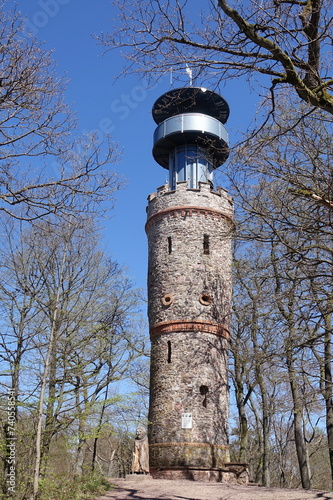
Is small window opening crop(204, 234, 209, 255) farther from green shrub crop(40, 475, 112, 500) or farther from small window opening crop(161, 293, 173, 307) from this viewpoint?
green shrub crop(40, 475, 112, 500)

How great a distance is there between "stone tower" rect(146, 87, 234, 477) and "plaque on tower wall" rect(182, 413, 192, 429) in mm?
33

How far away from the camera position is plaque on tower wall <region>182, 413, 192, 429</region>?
16.8 meters

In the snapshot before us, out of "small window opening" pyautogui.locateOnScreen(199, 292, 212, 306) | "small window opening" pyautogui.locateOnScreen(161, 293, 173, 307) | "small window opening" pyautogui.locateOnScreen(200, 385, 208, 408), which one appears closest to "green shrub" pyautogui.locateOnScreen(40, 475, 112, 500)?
"small window opening" pyautogui.locateOnScreen(200, 385, 208, 408)

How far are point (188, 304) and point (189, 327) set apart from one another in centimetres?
83

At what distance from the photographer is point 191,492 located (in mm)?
13055

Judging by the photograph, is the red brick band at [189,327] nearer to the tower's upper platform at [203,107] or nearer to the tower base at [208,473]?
the tower base at [208,473]

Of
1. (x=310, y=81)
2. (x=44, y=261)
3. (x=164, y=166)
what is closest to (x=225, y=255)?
(x=164, y=166)

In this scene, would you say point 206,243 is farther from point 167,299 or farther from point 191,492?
point 191,492

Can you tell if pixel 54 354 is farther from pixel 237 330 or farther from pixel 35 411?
pixel 237 330

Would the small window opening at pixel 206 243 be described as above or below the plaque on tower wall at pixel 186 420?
above

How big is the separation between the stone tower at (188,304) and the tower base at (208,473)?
96 mm

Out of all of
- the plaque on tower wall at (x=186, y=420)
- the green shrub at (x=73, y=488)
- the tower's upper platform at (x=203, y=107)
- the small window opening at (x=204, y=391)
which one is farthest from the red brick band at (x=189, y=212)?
the green shrub at (x=73, y=488)

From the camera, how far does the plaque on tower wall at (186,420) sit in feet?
55.0

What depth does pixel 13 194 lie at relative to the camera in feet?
21.9
